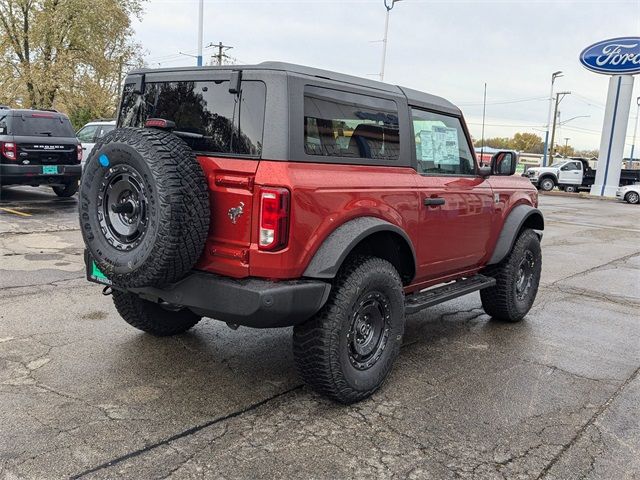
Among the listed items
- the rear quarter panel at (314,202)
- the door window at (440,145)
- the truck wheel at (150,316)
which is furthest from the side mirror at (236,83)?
the truck wheel at (150,316)

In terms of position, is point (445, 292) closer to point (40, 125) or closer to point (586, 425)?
point (586, 425)

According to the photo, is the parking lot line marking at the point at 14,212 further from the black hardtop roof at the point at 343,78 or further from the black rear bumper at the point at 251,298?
the black rear bumper at the point at 251,298

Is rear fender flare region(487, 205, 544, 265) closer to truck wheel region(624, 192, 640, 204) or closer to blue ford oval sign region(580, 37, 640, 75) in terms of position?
truck wheel region(624, 192, 640, 204)

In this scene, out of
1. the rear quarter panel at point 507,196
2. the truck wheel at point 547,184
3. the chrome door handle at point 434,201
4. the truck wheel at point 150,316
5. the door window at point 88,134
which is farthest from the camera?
the truck wheel at point 547,184

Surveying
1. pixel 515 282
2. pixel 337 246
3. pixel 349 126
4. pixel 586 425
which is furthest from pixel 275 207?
pixel 515 282

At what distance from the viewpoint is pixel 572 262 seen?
9102 millimetres

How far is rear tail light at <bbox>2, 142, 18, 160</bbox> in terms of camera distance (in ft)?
34.9

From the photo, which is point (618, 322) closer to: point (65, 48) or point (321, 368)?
point (321, 368)

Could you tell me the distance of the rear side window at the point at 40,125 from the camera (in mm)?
10914

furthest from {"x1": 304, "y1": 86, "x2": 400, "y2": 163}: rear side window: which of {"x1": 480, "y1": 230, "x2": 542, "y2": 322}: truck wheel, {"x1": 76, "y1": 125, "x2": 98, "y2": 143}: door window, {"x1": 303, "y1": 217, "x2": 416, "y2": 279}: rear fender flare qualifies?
{"x1": 76, "y1": 125, "x2": 98, "y2": 143}: door window

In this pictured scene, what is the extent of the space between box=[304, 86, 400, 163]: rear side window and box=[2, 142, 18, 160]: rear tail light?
30.5 ft

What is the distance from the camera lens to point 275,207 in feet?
9.65

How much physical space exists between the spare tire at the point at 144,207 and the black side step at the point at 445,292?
1.64 metres

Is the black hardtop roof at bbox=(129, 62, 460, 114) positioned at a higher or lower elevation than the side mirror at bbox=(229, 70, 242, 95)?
higher
